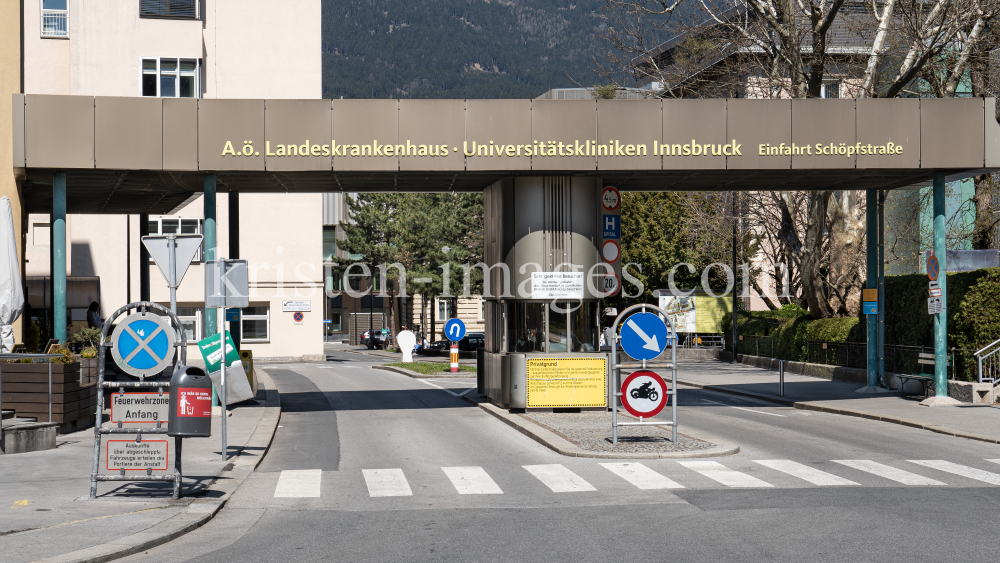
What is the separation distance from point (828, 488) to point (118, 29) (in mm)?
46113

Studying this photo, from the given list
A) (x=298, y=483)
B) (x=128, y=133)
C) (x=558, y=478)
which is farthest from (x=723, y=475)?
(x=128, y=133)

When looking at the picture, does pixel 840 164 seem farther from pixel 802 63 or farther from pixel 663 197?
pixel 663 197

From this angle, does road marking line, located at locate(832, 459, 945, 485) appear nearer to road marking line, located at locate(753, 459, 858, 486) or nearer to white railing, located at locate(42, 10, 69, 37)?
road marking line, located at locate(753, 459, 858, 486)

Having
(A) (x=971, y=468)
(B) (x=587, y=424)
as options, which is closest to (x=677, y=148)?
(B) (x=587, y=424)

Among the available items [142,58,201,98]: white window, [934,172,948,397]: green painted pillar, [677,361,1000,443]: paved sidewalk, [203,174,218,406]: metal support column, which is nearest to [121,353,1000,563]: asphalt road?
[677,361,1000,443]: paved sidewalk

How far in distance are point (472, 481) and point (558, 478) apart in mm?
1071

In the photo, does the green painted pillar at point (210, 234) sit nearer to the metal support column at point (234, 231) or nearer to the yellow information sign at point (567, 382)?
the metal support column at point (234, 231)

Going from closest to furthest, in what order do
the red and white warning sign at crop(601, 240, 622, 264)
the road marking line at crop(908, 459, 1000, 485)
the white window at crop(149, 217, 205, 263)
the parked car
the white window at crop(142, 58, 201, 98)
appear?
the road marking line at crop(908, 459, 1000, 485), the red and white warning sign at crop(601, 240, 622, 264), the white window at crop(142, 58, 201, 98), the white window at crop(149, 217, 205, 263), the parked car

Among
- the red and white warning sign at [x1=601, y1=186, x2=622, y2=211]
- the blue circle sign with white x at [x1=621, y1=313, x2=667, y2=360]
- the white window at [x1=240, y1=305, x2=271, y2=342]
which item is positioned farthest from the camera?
the white window at [x1=240, y1=305, x2=271, y2=342]

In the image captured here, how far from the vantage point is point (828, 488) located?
38.6ft

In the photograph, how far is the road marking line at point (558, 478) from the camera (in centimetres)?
1205

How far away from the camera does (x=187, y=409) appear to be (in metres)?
10.8

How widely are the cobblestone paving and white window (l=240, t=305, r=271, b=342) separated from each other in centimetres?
3455

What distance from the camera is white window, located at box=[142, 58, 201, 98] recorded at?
49.4 meters
